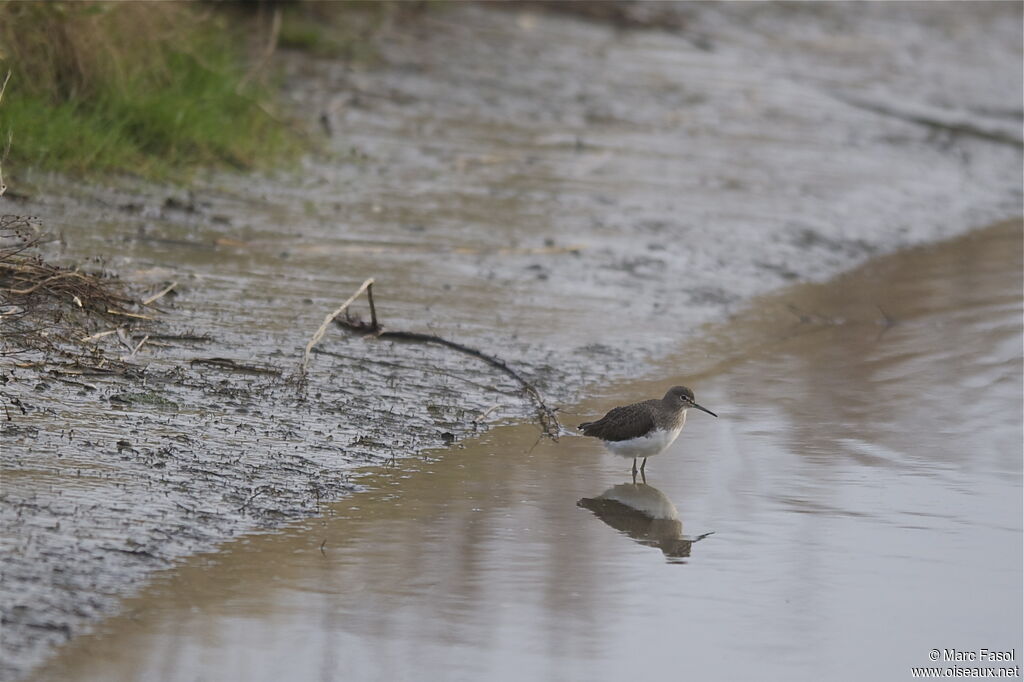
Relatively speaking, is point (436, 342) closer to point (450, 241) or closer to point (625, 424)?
point (625, 424)

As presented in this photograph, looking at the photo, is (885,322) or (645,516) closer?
(645,516)

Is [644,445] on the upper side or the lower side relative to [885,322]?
lower

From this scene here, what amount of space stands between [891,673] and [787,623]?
0.43 metres

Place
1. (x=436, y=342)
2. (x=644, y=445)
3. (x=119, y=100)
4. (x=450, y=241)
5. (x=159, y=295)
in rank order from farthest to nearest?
1. (x=119, y=100)
2. (x=450, y=241)
3. (x=436, y=342)
4. (x=159, y=295)
5. (x=644, y=445)

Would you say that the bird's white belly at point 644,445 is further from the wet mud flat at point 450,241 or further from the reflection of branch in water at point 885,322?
the reflection of branch in water at point 885,322

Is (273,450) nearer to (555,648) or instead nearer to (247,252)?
(555,648)

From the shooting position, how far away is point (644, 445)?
21.6ft

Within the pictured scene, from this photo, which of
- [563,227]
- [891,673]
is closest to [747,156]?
[563,227]

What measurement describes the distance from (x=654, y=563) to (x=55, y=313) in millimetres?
3164

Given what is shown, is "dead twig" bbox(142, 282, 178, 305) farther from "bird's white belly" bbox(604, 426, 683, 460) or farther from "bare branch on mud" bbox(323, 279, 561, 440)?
"bird's white belly" bbox(604, 426, 683, 460)

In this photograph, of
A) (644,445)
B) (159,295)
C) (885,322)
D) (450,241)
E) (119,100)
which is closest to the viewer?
(644,445)

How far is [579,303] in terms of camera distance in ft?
31.0

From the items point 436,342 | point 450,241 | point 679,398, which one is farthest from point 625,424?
point 450,241

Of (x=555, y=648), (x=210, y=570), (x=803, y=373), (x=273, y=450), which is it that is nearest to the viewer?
(x=555, y=648)
